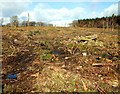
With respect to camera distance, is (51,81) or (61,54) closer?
(51,81)

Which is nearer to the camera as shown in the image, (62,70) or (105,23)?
(62,70)

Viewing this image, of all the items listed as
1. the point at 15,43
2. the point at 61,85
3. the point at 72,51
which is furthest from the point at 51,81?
the point at 15,43

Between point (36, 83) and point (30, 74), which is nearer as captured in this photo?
point (36, 83)

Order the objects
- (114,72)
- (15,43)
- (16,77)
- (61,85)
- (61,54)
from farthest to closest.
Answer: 1. (15,43)
2. (61,54)
3. (114,72)
4. (16,77)
5. (61,85)

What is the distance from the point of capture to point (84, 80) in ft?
21.9

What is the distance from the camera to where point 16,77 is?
22.9ft

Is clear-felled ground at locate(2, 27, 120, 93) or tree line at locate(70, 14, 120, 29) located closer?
clear-felled ground at locate(2, 27, 120, 93)

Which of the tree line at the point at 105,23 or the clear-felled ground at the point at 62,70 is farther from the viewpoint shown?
the tree line at the point at 105,23

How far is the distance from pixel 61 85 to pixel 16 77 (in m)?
1.59

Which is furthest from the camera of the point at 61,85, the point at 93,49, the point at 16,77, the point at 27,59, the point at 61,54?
the point at 93,49

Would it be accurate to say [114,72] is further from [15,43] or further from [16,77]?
[15,43]

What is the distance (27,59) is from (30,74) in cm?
183

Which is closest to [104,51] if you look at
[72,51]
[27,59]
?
[72,51]

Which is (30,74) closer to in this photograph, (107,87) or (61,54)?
(107,87)
